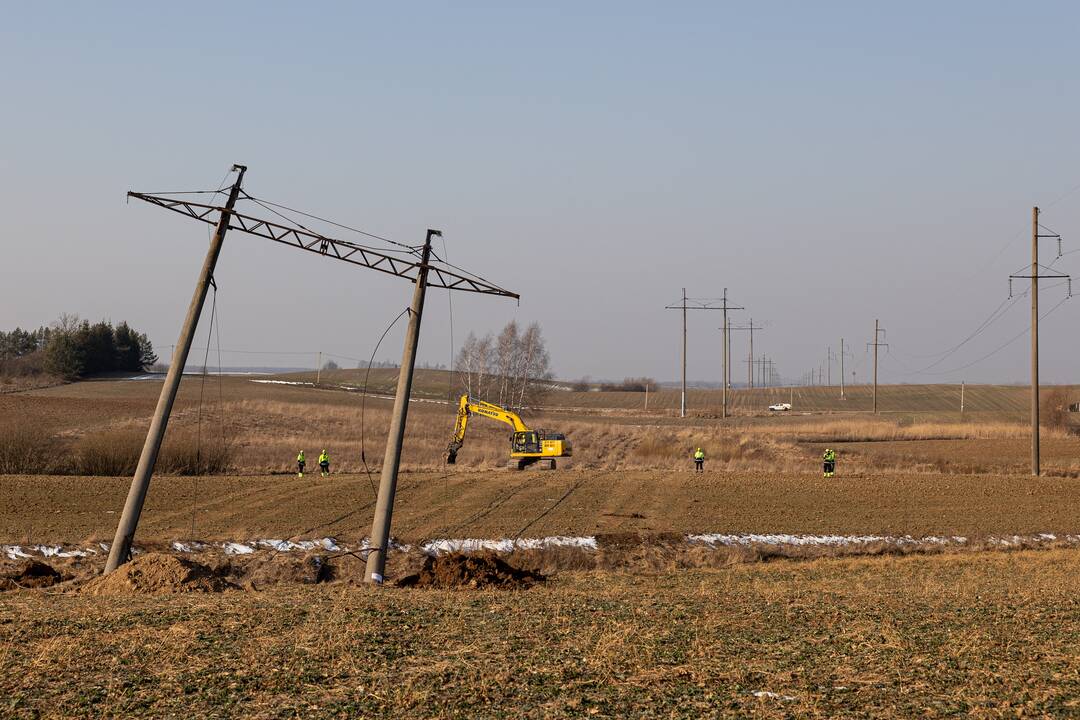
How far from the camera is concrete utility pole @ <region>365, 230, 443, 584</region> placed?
2142 centimetres

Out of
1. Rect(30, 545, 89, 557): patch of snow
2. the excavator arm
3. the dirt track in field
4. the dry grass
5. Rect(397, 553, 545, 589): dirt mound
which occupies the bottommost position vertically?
Rect(30, 545, 89, 557): patch of snow

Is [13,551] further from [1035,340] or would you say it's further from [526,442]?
[1035,340]

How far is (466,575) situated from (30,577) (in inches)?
344

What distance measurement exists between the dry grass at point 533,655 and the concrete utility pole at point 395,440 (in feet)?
13.0

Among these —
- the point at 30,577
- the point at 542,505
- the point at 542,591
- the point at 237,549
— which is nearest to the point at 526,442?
the point at 542,505

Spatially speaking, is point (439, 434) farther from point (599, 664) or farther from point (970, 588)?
point (599, 664)

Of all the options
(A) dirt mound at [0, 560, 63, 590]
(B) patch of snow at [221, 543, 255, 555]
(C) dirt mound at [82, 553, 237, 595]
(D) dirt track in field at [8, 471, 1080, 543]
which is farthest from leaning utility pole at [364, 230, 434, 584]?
(D) dirt track in field at [8, 471, 1080, 543]

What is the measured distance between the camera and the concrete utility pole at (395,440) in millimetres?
21422

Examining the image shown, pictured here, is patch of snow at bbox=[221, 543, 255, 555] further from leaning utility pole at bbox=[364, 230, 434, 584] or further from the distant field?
the distant field

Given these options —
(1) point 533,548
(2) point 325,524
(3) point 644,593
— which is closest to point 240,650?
(3) point 644,593

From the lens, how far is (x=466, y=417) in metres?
50.8

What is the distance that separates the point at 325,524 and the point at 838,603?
775 inches

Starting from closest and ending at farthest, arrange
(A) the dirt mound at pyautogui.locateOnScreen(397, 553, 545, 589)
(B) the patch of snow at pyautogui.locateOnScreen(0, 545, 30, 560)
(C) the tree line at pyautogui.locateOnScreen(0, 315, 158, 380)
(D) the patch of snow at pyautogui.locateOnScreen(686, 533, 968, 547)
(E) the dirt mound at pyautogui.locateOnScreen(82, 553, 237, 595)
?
(E) the dirt mound at pyautogui.locateOnScreen(82, 553, 237, 595) → (A) the dirt mound at pyautogui.locateOnScreen(397, 553, 545, 589) → (B) the patch of snow at pyautogui.locateOnScreen(0, 545, 30, 560) → (D) the patch of snow at pyautogui.locateOnScreen(686, 533, 968, 547) → (C) the tree line at pyautogui.locateOnScreen(0, 315, 158, 380)

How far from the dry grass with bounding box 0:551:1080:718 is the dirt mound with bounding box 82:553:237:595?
1.18 m
